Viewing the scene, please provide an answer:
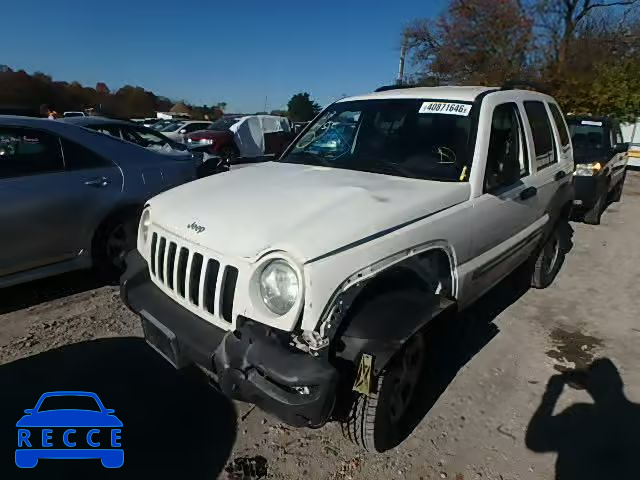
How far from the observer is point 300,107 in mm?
34250

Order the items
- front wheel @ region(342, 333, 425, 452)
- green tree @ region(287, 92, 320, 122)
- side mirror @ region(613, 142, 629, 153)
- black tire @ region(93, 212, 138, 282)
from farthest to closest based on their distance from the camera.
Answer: green tree @ region(287, 92, 320, 122), side mirror @ region(613, 142, 629, 153), black tire @ region(93, 212, 138, 282), front wheel @ region(342, 333, 425, 452)

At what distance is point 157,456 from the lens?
7.94ft

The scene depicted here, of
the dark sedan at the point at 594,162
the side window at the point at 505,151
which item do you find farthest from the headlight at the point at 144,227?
the dark sedan at the point at 594,162

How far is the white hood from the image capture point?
2.16m

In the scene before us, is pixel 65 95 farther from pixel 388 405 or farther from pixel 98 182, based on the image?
pixel 388 405

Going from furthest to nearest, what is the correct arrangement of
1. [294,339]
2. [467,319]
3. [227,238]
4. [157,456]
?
[467,319]
[157,456]
[227,238]
[294,339]

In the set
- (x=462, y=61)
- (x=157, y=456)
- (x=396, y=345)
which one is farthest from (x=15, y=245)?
(x=462, y=61)

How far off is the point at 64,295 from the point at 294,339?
3181 mm

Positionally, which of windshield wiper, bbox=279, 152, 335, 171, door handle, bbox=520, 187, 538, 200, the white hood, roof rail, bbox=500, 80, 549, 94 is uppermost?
roof rail, bbox=500, 80, 549, 94

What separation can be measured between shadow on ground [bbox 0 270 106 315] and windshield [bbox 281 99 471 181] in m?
2.45

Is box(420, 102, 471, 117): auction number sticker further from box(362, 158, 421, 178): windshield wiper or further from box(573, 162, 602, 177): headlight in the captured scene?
box(573, 162, 602, 177): headlight

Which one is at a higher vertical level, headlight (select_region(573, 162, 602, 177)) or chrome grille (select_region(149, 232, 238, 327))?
chrome grille (select_region(149, 232, 238, 327))

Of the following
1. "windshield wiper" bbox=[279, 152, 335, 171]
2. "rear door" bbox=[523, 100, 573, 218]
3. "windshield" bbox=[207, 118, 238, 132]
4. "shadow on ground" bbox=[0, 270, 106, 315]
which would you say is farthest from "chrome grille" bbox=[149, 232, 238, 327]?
"windshield" bbox=[207, 118, 238, 132]

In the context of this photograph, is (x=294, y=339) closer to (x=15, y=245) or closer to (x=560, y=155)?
(x=15, y=245)
